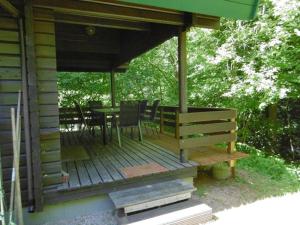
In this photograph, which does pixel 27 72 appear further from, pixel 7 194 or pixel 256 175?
pixel 256 175

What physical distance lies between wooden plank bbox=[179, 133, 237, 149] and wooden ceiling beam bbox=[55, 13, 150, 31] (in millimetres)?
1848

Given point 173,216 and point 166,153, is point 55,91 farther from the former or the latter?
point 166,153

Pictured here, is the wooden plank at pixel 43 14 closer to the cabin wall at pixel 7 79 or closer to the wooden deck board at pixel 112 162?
the cabin wall at pixel 7 79

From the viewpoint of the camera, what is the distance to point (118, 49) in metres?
5.56

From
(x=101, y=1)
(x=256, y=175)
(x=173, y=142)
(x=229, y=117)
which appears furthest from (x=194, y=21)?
(x=256, y=175)

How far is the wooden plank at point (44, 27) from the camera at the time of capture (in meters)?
2.45

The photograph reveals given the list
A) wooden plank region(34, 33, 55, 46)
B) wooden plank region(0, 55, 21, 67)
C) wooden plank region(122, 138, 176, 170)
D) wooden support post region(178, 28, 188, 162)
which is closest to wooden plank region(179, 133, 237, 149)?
wooden support post region(178, 28, 188, 162)

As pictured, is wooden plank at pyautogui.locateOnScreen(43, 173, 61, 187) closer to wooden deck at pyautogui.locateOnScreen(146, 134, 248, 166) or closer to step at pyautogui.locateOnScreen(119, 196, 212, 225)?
step at pyautogui.locateOnScreen(119, 196, 212, 225)

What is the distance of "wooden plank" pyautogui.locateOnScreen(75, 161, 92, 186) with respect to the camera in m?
2.70

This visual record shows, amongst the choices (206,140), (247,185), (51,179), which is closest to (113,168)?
(51,179)

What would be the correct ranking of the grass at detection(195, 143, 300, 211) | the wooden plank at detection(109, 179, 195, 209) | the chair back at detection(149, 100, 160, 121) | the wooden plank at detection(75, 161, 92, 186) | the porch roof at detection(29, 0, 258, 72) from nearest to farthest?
the porch roof at detection(29, 0, 258, 72), the wooden plank at detection(109, 179, 195, 209), the wooden plank at detection(75, 161, 92, 186), the grass at detection(195, 143, 300, 211), the chair back at detection(149, 100, 160, 121)

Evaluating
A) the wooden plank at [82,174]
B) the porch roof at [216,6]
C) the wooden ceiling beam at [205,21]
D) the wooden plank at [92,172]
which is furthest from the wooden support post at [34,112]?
the wooden ceiling beam at [205,21]

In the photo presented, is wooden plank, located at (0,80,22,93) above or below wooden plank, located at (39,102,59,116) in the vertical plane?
above

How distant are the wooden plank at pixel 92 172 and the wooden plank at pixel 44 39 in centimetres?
160
